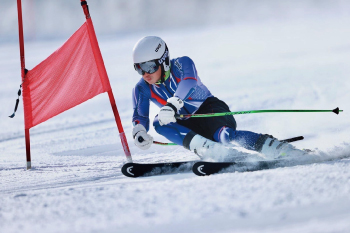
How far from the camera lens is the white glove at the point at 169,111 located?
168 inches

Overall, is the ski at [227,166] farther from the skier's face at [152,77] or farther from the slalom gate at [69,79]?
the slalom gate at [69,79]

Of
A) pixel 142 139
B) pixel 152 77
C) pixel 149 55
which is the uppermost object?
pixel 149 55

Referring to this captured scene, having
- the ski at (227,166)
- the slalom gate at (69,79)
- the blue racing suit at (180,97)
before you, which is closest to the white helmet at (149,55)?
the blue racing suit at (180,97)

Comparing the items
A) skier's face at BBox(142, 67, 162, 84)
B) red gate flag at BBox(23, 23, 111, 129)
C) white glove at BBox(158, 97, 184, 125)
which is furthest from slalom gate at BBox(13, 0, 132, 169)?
white glove at BBox(158, 97, 184, 125)

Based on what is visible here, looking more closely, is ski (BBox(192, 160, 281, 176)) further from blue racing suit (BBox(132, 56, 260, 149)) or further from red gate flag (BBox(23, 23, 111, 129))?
red gate flag (BBox(23, 23, 111, 129))

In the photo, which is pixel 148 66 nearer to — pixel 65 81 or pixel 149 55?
pixel 149 55

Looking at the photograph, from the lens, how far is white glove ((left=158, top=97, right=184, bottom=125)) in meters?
4.26

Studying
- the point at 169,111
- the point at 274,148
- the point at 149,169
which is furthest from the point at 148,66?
the point at 274,148

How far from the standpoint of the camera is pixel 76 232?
94.7 inches

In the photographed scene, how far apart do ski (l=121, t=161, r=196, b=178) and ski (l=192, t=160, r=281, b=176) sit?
1.59 feet

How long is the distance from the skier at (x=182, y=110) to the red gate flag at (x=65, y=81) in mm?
700

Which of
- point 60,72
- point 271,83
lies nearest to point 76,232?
point 60,72

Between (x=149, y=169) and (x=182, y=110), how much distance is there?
87 cm

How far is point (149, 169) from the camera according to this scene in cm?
426
